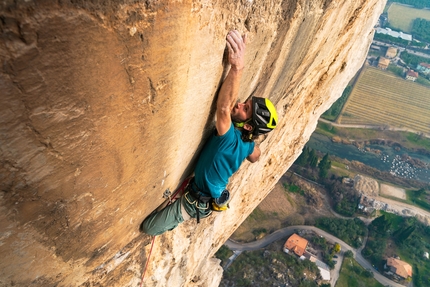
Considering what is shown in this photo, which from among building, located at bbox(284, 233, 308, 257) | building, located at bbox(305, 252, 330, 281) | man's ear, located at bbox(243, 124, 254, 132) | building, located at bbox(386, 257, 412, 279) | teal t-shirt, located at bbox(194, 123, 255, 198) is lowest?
building, located at bbox(386, 257, 412, 279)

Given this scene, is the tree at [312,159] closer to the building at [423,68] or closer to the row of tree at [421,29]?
the building at [423,68]

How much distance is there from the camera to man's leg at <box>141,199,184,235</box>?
3.03 metres

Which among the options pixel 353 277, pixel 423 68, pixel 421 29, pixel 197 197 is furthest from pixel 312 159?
pixel 421 29

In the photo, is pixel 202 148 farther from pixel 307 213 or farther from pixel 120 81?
pixel 307 213

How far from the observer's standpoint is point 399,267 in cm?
2108

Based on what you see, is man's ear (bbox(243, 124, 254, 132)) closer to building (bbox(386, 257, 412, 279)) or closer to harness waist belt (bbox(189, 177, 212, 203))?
harness waist belt (bbox(189, 177, 212, 203))

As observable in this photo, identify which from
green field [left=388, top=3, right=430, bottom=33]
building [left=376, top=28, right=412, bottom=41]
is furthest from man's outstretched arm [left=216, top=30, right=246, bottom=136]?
green field [left=388, top=3, right=430, bottom=33]

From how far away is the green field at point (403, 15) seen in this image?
192 feet

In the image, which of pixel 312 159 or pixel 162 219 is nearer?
pixel 162 219

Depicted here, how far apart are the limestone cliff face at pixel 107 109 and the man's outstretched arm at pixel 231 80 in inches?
2.9

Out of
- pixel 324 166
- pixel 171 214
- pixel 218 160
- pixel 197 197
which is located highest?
pixel 218 160

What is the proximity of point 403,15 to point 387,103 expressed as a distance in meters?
35.2

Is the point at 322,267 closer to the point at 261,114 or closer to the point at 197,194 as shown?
the point at 197,194

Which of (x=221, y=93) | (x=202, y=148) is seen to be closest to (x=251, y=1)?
(x=221, y=93)
